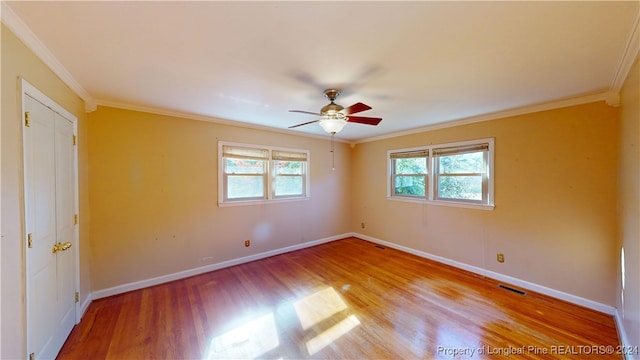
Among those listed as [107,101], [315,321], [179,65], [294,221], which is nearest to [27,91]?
[179,65]

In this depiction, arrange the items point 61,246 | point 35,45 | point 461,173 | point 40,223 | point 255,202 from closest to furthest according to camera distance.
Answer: point 35,45, point 40,223, point 61,246, point 461,173, point 255,202

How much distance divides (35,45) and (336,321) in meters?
3.37

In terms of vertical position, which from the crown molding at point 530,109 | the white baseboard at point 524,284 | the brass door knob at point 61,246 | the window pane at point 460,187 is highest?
the crown molding at point 530,109

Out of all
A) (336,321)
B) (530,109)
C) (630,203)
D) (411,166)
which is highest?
(530,109)

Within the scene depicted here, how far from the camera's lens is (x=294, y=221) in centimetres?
466

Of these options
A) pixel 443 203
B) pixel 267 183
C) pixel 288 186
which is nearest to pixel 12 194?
pixel 267 183

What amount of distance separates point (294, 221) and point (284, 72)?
10.5 ft

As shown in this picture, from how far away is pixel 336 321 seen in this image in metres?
2.41

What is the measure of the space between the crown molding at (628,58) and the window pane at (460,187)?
168cm

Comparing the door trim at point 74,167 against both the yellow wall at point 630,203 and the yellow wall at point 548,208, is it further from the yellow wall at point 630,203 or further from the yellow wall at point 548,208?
the yellow wall at point 548,208

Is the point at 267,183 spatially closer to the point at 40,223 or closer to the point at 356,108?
the point at 356,108

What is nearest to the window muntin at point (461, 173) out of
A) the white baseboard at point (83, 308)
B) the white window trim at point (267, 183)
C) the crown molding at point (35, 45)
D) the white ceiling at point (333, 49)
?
the white ceiling at point (333, 49)

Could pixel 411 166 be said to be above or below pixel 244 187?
above

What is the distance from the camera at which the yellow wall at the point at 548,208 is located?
2.57 m
